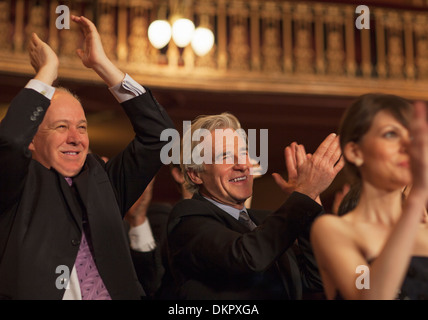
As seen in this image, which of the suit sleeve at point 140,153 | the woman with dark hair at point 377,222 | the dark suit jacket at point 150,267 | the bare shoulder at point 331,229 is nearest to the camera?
the woman with dark hair at point 377,222

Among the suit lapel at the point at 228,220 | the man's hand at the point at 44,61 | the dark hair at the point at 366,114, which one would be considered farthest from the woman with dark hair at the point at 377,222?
the man's hand at the point at 44,61

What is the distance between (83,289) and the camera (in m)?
1.62

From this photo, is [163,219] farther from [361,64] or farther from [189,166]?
[361,64]

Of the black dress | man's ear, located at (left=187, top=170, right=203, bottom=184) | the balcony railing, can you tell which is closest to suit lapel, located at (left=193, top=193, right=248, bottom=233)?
man's ear, located at (left=187, top=170, right=203, bottom=184)

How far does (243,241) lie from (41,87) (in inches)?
26.2

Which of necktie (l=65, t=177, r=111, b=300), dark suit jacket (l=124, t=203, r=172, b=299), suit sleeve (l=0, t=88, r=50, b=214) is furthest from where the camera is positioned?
dark suit jacket (l=124, t=203, r=172, b=299)

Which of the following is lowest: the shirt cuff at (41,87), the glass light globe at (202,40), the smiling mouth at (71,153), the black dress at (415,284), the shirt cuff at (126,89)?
the black dress at (415,284)

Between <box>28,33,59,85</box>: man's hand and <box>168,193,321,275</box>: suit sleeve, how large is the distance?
59 centimetres

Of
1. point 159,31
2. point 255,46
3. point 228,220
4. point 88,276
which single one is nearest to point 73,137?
point 88,276

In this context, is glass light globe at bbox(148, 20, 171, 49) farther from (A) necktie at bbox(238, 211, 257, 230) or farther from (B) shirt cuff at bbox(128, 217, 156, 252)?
(A) necktie at bbox(238, 211, 257, 230)

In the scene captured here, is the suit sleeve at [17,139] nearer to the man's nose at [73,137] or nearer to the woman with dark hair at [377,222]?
the man's nose at [73,137]

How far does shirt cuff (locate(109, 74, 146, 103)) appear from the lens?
1.82m

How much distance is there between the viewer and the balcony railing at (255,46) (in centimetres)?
616

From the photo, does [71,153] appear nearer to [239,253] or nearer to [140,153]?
[140,153]
